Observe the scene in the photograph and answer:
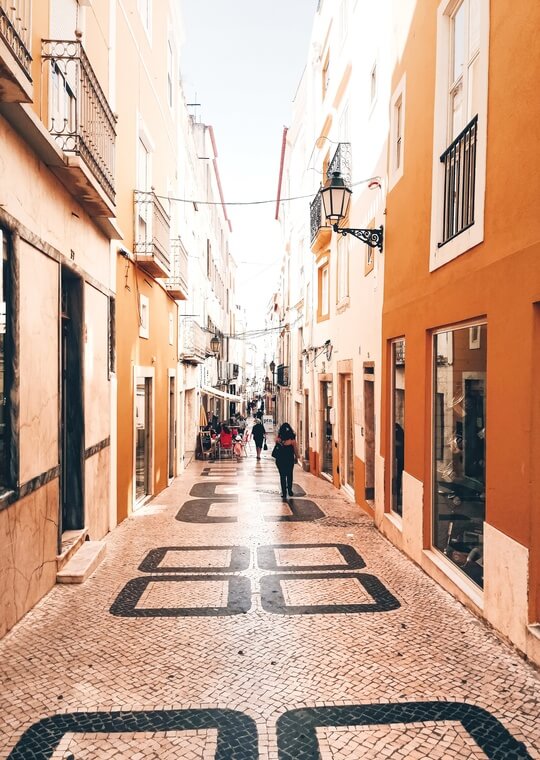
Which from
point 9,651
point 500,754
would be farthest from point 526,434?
point 9,651

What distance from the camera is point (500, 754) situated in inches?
132

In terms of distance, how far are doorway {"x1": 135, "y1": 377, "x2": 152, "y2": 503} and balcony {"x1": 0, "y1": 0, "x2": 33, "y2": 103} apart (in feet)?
22.7

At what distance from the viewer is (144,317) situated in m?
11.9

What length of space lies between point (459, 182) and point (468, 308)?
56.2 inches

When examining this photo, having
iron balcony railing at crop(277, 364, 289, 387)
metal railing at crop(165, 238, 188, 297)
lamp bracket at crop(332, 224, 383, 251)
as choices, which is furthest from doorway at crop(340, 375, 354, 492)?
iron balcony railing at crop(277, 364, 289, 387)

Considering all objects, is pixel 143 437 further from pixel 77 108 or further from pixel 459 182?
pixel 459 182

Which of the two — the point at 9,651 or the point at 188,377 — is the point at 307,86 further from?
the point at 9,651

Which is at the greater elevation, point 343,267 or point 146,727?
point 343,267

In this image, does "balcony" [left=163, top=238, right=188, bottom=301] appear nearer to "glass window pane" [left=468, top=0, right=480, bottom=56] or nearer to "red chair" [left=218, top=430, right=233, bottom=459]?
"red chair" [left=218, top=430, right=233, bottom=459]

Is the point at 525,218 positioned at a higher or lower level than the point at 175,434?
higher

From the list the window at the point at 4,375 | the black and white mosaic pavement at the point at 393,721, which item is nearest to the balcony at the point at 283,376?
the window at the point at 4,375

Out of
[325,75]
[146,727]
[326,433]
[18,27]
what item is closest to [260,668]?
[146,727]

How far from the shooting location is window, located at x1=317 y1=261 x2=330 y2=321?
54.0 feet

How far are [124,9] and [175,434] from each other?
1009 cm
